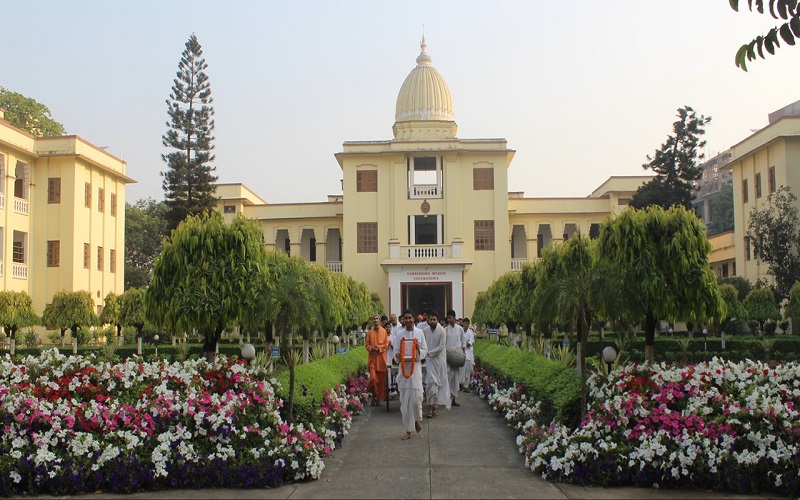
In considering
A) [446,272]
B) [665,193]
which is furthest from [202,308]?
[665,193]

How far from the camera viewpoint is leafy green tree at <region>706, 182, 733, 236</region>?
5462 cm

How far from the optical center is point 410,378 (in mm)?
10391

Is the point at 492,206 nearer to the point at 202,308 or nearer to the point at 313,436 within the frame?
the point at 202,308

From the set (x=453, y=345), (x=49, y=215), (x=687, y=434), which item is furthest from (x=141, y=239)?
(x=687, y=434)

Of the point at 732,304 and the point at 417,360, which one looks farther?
the point at 732,304

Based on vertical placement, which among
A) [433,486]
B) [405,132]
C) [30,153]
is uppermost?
[405,132]

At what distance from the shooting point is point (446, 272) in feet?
127

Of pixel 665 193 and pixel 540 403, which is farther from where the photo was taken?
pixel 665 193

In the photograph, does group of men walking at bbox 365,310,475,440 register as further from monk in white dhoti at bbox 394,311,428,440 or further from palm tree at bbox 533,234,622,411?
palm tree at bbox 533,234,622,411

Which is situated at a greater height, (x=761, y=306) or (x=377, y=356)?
(x=761, y=306)

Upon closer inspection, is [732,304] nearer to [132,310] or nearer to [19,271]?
[132,310]

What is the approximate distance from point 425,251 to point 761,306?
16.9 metres

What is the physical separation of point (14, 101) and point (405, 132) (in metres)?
20.9

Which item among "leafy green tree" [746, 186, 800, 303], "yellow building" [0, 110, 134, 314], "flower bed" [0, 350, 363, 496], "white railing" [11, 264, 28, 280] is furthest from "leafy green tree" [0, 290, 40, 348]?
"leafy green tree" [746, 186, 800, 303]
